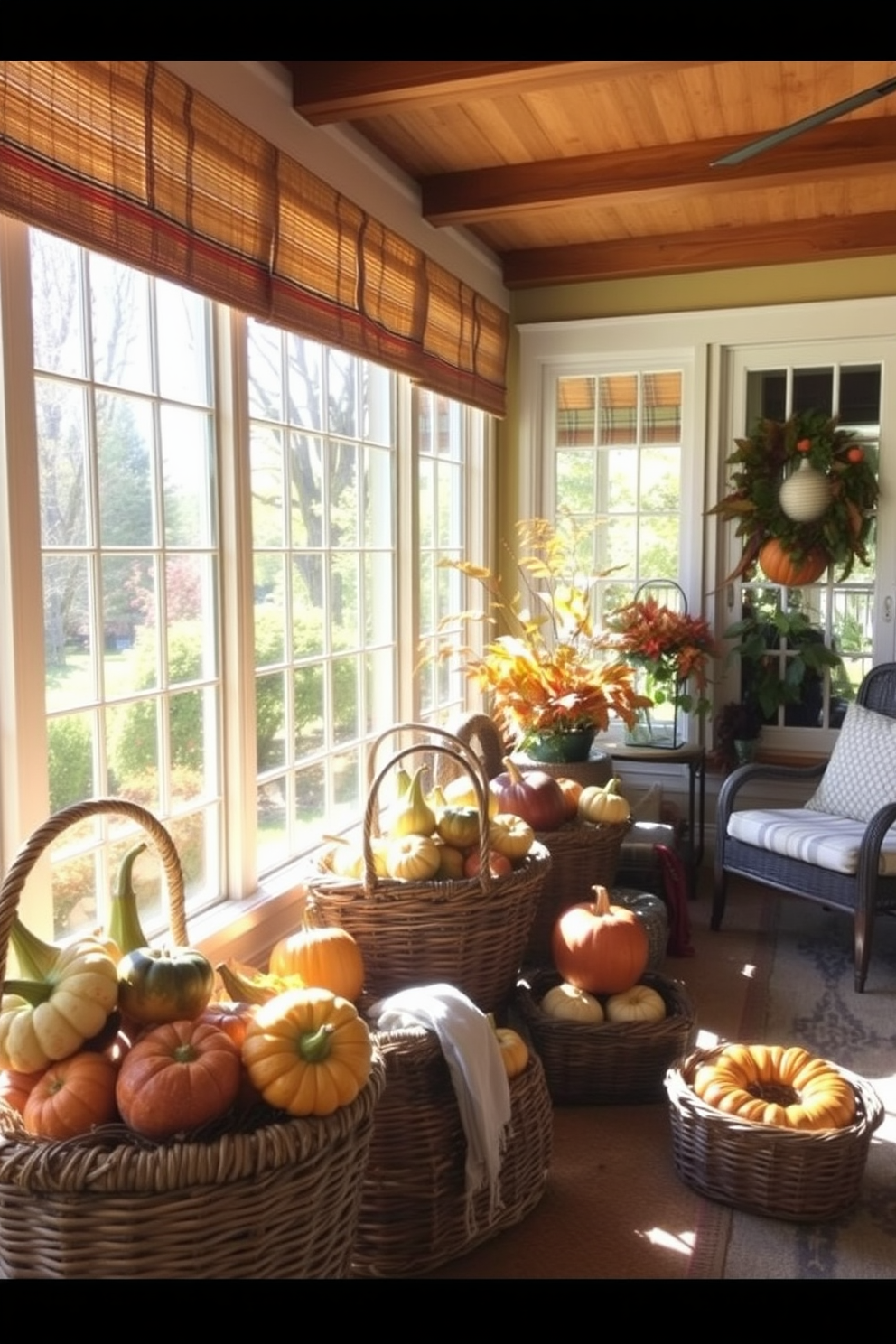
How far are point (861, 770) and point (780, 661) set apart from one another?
3.26 ft

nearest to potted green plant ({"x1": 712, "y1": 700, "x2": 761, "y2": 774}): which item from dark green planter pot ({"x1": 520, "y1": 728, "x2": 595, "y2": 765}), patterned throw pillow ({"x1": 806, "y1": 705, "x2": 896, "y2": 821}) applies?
patterned throw pillow ({"x1": 806, "y1": 705, "x2": 896, "y2": 821})

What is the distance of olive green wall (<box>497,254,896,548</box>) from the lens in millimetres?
4449

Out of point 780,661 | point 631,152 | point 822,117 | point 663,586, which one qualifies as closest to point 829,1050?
point 780,661

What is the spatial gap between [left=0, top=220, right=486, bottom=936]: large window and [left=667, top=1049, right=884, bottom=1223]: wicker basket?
126 centimetres

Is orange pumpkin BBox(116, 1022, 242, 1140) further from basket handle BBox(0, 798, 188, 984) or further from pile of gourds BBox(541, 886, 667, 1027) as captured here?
pile of gourds BBox(541, 886, 667, 1027)

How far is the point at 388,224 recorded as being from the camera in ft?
11.3

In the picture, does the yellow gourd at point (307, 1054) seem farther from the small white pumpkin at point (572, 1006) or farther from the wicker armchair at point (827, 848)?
the wicker armchair at point (827, 848)

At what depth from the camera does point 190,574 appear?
8.31ft

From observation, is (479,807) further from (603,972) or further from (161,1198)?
(161,1198)

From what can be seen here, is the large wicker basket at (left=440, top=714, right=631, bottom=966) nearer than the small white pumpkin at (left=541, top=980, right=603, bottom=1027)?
No

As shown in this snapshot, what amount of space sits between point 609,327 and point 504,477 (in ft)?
2.63
